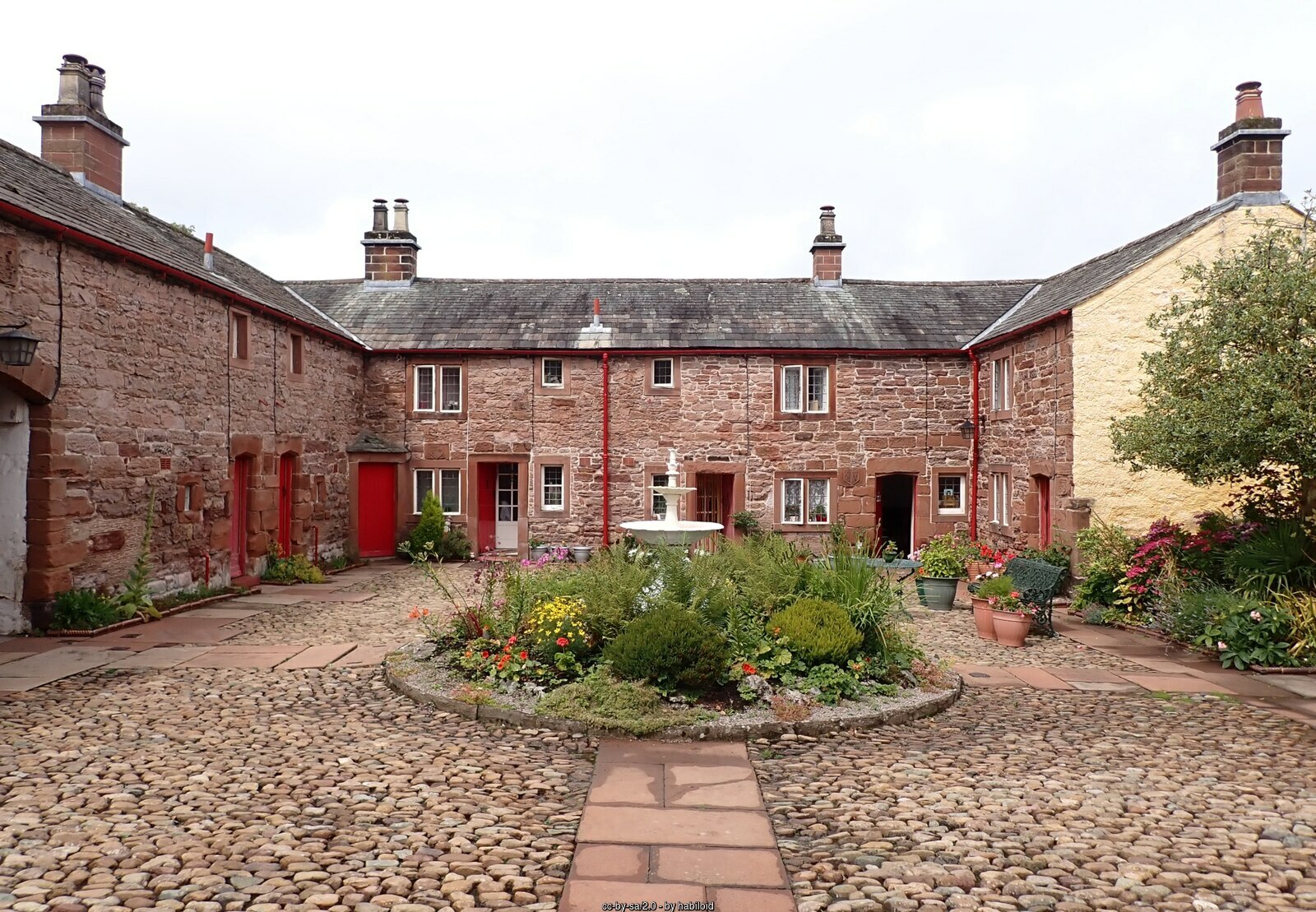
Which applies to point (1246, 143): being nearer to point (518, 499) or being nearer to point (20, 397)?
point (518, 499)

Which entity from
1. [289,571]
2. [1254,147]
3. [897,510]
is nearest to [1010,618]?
[1254,147]

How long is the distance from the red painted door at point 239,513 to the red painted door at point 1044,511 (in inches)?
549

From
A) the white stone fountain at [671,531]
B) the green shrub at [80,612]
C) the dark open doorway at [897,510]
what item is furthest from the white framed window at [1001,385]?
the green shrub at [80,612]

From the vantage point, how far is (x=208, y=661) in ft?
27.8

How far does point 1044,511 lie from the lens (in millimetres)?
14648

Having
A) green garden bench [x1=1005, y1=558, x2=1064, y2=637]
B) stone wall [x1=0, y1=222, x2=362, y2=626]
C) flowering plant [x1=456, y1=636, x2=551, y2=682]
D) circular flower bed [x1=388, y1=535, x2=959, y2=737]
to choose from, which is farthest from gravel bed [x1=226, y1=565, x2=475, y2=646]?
green garden bench [x1=1005, y1=558, x2=1064, y2=637]

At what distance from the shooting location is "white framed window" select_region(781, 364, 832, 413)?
725 inches

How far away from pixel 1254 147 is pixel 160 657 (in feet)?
55.7

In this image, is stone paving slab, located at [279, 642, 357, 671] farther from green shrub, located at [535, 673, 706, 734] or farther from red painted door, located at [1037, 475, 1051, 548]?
red painted door, located at [1037, 475, 1051, 548]

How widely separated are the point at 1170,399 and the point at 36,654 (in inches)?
513

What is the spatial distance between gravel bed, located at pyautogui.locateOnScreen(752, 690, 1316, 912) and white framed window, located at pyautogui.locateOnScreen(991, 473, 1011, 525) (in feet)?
31.5

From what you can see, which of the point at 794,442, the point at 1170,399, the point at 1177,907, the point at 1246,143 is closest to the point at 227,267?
the point at 794,442

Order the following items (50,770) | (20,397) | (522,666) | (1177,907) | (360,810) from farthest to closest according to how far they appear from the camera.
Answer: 1. (20,397)
2. (522,666)
3. (50,770)
4. (360,810)
5. (1177,907)

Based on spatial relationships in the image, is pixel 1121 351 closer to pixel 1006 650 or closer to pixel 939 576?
pixel 939 576
